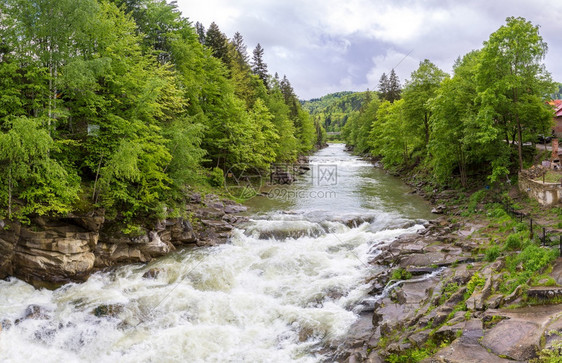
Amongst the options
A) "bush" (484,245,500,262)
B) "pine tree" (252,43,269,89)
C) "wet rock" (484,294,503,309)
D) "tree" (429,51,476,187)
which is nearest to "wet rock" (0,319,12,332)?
"wet rock" (484,294,503,309)

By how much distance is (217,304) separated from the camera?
1385cm

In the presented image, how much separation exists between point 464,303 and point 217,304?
8625mm

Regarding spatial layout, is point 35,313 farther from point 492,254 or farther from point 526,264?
point 492,254

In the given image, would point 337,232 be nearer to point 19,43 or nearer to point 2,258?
point 2,258

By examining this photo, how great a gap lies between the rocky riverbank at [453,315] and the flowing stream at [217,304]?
1240 millimetres

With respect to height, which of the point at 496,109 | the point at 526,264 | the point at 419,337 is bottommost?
the point at 419,337

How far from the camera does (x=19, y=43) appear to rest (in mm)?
15289

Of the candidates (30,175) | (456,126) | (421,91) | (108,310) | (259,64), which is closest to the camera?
(108,310)

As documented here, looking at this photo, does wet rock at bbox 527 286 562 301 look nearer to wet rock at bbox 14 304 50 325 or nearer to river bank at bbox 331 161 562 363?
river bank at bbox 331 161 562 363

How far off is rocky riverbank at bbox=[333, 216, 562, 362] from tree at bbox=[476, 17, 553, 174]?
11865 mm

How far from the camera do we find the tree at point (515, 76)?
22.1m

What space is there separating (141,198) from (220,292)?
6.66 meters

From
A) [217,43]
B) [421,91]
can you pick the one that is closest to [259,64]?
[217,43]

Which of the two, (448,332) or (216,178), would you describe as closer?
(448,332)
